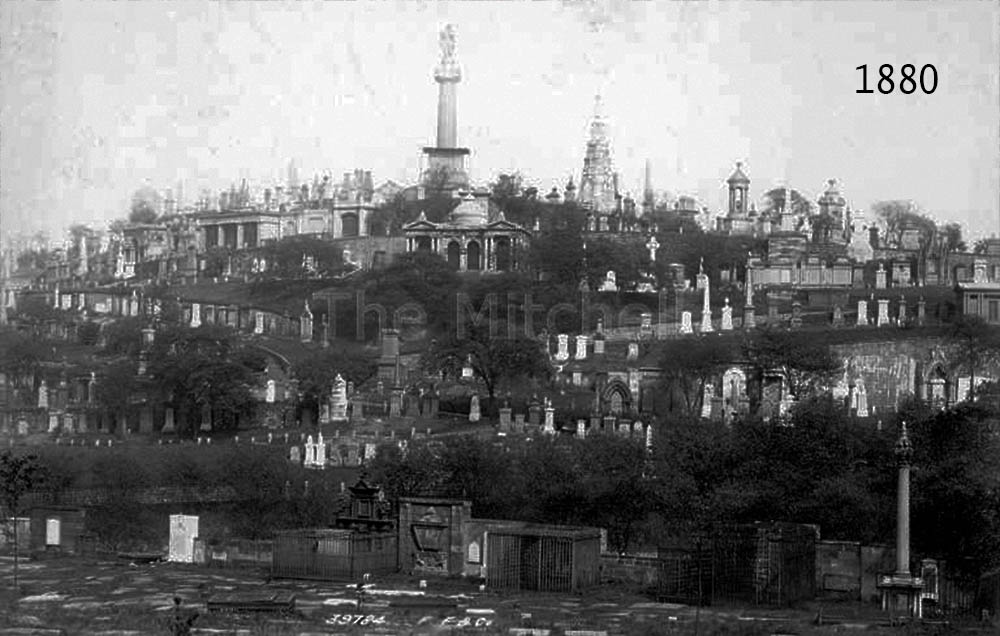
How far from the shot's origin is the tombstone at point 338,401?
4170 cm

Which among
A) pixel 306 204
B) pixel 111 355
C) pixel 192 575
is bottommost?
pixel 192 575

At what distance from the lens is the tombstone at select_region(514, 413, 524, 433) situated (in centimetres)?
3839

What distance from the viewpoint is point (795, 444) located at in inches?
1153

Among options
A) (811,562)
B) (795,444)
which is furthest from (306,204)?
(811,562)

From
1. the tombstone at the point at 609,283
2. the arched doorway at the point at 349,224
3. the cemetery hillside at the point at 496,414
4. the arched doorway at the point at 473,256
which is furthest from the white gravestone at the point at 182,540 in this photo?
Result: the arched doorway at the point at 349,224

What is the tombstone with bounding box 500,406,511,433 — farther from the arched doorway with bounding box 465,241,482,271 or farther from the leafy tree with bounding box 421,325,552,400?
the arched doorway with bounding box 465,241,482,271

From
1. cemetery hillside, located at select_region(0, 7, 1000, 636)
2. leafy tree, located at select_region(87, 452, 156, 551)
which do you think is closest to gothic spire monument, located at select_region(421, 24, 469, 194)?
cemetery hillside, located at select_region(0, 7, 1000, 636)

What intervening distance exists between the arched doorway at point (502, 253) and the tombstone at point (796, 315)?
7.50 meters

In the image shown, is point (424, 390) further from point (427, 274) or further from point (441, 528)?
point (441, 528)

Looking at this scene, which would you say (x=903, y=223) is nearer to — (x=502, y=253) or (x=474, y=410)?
(x=502, y=253)

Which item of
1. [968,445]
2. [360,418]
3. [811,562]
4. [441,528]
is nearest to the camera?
[811,562]

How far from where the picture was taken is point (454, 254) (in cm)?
5597

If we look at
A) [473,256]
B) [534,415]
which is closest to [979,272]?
[473,256]

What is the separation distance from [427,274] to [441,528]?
1004 inches
